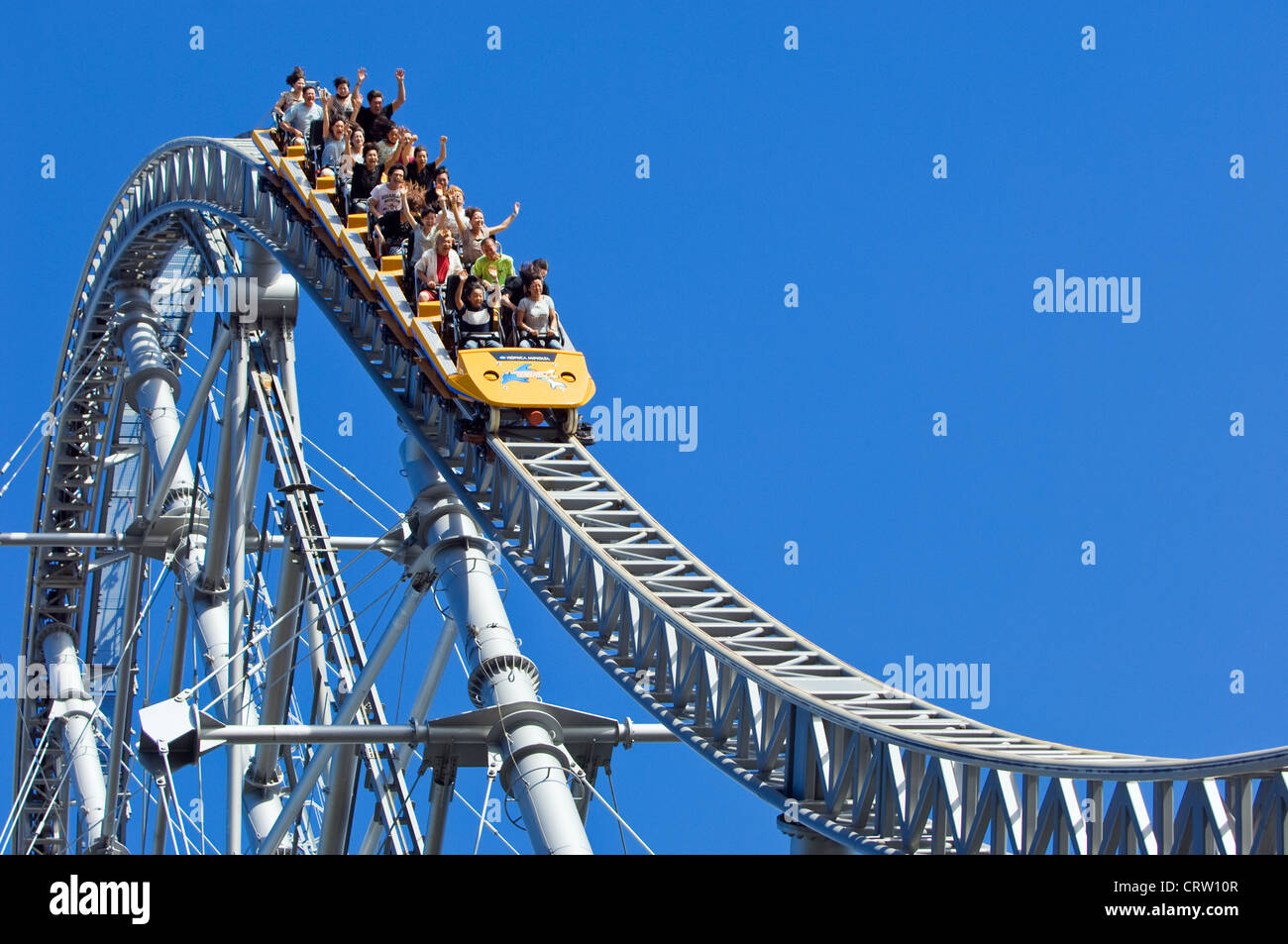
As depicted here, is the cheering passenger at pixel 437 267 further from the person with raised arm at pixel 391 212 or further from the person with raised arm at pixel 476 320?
the person with raised arm at pixel 391 212

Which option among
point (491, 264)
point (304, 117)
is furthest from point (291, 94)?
point (491, 264)

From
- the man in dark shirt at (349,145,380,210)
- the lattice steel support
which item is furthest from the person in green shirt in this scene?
the man in dark shirt at (349,145,380,210)

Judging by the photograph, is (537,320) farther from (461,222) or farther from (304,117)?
(304,117)

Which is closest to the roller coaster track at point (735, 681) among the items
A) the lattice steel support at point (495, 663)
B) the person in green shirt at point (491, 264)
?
the lattice steel support at point (495, 663)
